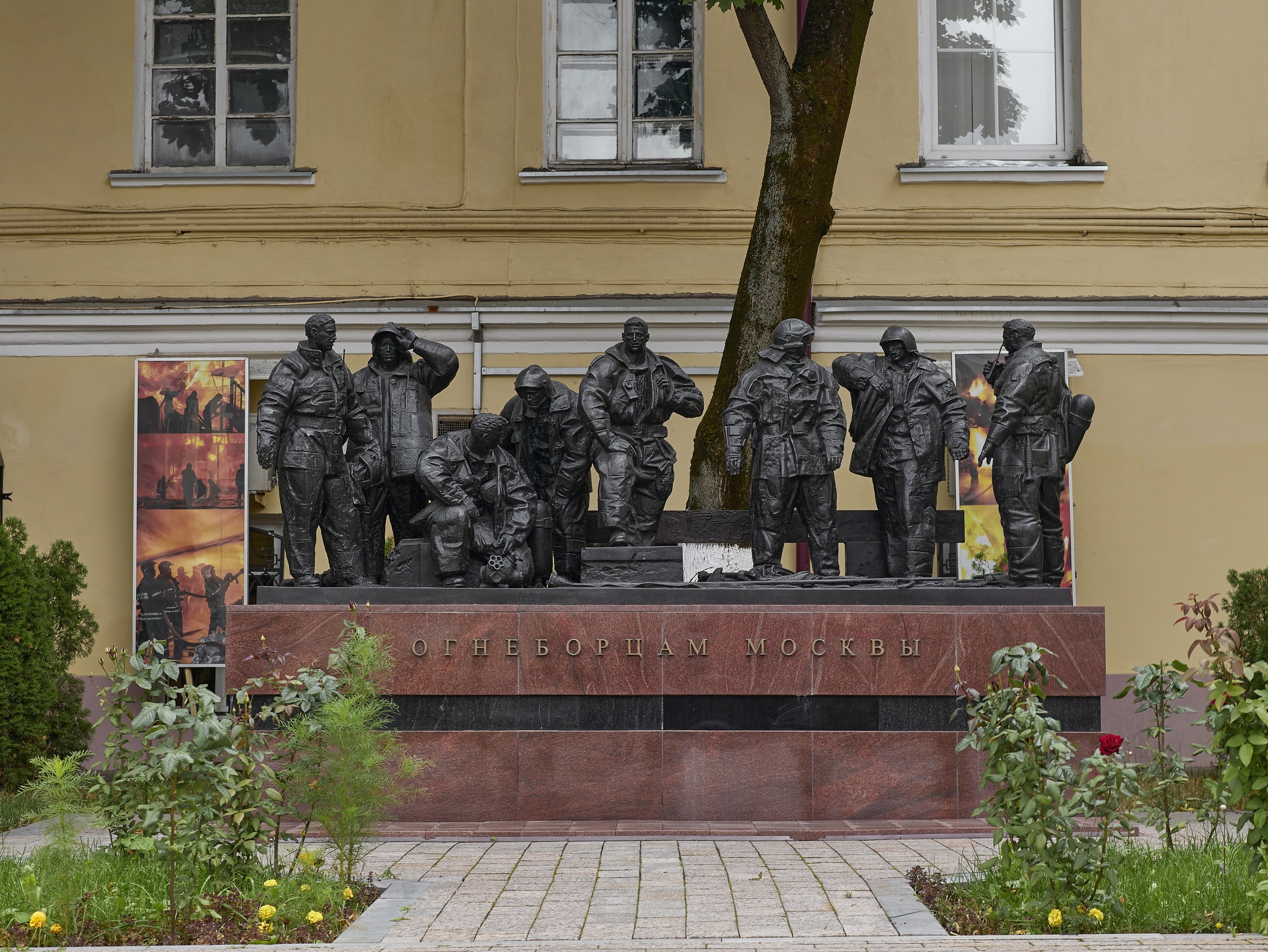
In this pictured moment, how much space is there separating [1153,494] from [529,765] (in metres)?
7.92

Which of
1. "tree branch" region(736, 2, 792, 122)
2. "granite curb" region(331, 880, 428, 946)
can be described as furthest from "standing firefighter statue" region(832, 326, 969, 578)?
"granite curb" region(331, 880, 428, 946)

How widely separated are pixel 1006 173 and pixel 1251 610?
5129 millimetres

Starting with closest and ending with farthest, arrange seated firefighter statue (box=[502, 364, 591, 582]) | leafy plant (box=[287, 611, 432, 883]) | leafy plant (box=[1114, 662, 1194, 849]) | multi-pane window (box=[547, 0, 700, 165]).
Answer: leafy plant (box=[287, 611, 432, 883]) < leafy plant (box=[1114, 662, 1194, 849]) < seated firefighter statue (box=[502, 364, 591, 582]) < multi-pane window (box=[547, 0, 700, 165])

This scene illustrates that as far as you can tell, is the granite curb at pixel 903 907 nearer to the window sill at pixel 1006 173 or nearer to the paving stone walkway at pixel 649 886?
the paving stone walkway at pixel 649 886

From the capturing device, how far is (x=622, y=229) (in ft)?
47.9

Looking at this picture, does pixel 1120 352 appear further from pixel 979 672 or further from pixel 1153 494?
pixel 979 672

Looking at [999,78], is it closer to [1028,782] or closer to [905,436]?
[905,436]

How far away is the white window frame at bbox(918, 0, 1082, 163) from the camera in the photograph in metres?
14.8

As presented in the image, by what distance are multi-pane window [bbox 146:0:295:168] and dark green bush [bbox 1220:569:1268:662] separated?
10.0 metres

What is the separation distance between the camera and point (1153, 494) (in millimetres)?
14305

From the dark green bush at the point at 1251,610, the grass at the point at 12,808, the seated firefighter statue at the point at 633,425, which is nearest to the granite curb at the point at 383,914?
the grass at the point at 12,808

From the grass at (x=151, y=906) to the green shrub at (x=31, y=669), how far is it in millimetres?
4387

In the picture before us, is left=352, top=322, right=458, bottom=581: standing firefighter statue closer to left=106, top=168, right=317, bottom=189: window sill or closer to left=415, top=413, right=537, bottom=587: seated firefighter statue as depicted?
left=415, top=413, right=537, bottom=587: seated firefighter statue

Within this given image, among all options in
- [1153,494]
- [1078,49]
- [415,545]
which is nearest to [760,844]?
[415,545]
